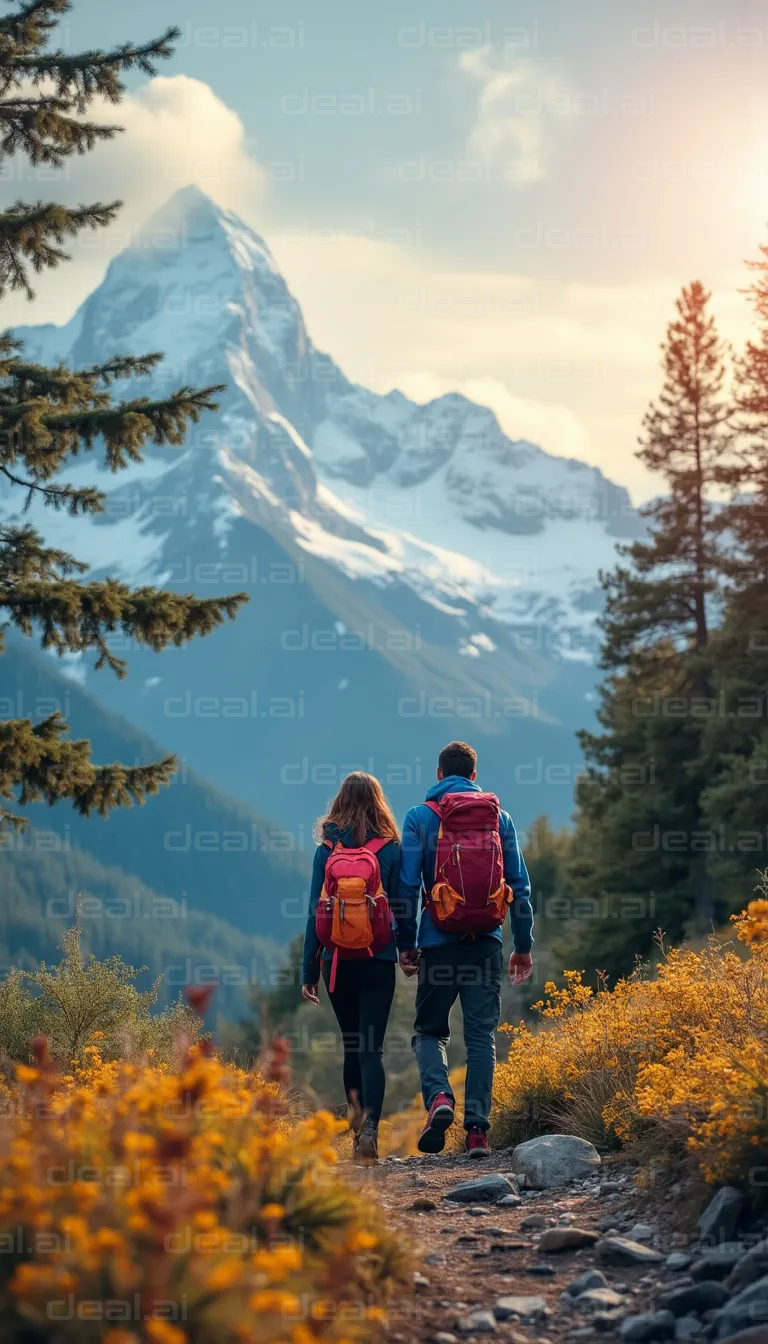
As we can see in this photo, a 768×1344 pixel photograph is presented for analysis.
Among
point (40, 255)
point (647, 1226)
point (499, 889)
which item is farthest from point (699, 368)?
point (647, 1226)

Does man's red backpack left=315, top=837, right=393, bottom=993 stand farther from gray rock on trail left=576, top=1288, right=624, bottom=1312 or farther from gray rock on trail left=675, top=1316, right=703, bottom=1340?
gray rock on trail left=675, top=1316, right=703, bottom=1340

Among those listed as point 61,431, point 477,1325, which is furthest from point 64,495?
point 477,1325

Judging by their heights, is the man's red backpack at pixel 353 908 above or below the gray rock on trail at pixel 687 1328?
above

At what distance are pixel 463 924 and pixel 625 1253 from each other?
2.75m

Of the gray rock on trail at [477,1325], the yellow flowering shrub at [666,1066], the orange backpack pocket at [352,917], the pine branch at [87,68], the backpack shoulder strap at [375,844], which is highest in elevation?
Result: the pine branch at [87,68]

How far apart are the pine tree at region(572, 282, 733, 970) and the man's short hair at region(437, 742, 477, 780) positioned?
75.7 ft

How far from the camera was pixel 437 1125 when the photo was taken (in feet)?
25.5

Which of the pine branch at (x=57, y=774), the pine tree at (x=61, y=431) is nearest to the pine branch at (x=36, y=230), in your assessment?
the pine tree at (x=61, y=431)

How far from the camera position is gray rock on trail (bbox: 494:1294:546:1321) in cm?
485

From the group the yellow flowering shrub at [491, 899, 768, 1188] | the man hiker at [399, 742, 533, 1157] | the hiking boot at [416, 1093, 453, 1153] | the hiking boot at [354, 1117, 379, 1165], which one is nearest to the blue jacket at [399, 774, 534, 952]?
the man hiker at [399, 742, 533, 1157]

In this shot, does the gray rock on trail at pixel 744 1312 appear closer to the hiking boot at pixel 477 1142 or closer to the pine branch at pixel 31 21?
the hiking boot at pixel 477 1142

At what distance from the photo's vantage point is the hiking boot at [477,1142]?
809 cm

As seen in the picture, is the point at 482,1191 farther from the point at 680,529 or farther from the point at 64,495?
the point at 680,529

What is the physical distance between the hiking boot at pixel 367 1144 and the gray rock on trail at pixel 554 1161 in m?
0.82
